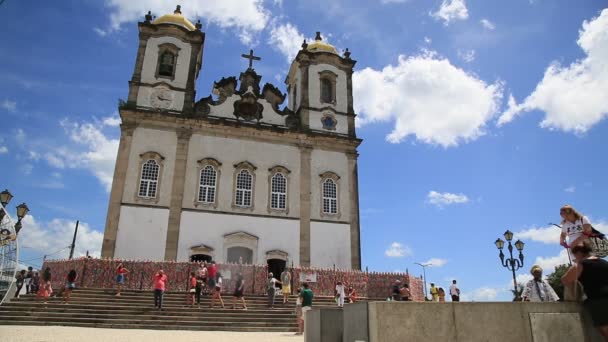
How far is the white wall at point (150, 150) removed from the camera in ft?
72.0

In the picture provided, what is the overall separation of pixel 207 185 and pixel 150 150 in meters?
3.54

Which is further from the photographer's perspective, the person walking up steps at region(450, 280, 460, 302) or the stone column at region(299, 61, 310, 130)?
the stone column at region(299, 61, 310, 130)

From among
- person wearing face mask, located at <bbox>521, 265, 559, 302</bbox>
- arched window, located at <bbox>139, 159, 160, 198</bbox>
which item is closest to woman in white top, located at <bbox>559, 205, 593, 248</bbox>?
person wearing face mask, located at <bbox>521, 265, 559, 302</bbox>

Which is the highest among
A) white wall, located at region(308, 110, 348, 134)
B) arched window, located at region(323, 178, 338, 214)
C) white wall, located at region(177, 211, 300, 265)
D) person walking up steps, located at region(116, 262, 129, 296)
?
white wall, located at region(308, 110, 348, 134)

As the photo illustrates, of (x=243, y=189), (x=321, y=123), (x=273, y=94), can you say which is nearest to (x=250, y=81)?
(x=273, y=94)

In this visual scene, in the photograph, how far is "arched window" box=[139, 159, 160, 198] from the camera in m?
22.1

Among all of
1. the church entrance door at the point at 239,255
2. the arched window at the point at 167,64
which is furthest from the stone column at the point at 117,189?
the church entrance door at the point at 239,255

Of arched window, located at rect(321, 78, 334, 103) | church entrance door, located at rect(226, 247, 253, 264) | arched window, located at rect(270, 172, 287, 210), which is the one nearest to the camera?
church entrance door, located at rect(226, 247, 253, 264)

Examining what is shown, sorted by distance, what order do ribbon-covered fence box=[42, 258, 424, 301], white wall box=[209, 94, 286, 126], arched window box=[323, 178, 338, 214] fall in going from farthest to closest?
white wall box=[209, 94, 286, 126]
arched window box=[323, 178, 338, 214]
ribbon-covered fence box=[42, 258, 424, 301]

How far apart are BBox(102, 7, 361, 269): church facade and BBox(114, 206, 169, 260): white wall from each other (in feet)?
0.15

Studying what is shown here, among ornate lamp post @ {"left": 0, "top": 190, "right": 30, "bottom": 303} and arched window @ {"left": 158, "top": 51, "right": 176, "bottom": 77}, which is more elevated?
arched window @ {"left": 158, "top": 51, "right": 176, "bottom": 77}

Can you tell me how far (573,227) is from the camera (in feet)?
18.1

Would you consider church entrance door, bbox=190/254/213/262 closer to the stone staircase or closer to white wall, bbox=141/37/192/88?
the stone staircase

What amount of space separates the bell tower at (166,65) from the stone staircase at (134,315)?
1235 centimetres
